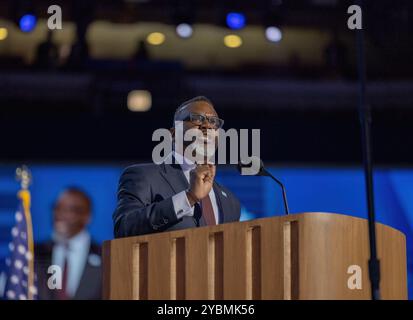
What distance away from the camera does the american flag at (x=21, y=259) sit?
6.77 m

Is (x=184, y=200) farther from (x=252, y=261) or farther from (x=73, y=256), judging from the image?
(x=73, y=256)

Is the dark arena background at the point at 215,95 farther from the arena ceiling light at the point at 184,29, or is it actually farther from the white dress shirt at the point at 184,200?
the white dress shirt at the point at 184,200

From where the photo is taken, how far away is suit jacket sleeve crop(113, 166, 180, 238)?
2.91 m

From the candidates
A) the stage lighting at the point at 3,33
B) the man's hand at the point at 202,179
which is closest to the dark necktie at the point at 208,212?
the man's hand at the point at 202,179

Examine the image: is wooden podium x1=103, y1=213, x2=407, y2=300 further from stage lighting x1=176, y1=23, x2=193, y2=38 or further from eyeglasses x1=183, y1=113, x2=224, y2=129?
stage lighting x1=176, y1=23, x2=193, y2=38

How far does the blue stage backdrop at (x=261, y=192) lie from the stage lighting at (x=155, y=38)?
2397 millimetres

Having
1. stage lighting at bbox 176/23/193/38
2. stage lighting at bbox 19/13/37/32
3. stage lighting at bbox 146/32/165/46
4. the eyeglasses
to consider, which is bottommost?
the eyeglasses

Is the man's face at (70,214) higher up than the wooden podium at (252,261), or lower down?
higher up

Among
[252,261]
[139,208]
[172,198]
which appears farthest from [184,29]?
[252,261]

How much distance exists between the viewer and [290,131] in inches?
Result: 301

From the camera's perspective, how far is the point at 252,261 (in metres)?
2.69

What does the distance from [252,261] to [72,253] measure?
4.36m

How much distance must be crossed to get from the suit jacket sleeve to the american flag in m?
3.74

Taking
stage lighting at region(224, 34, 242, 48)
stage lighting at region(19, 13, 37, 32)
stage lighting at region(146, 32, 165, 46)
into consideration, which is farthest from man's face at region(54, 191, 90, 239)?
stage lighting at region(224, 34, 242, 48)
